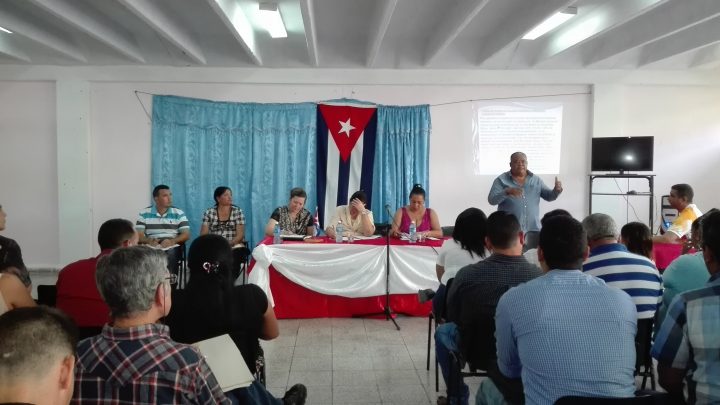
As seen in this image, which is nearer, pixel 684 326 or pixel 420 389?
pixel 684 326

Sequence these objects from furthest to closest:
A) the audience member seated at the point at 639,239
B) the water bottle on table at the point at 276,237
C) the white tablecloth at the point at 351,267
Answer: the water bottle on table at the point at 276,237 → the white tablecloth at the point at 351,267 → the audience member seated at the point at 639,239

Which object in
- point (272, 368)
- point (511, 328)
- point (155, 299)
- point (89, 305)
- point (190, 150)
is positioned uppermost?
point (190, 150)

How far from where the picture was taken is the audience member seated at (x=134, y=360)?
1.20m

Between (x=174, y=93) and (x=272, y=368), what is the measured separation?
418cm

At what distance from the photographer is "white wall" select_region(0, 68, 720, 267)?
6199 mm

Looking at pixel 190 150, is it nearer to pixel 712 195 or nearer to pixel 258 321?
pixel 258 321

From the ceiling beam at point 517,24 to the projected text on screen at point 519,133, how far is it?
2.34 feet

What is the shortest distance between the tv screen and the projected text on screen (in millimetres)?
524

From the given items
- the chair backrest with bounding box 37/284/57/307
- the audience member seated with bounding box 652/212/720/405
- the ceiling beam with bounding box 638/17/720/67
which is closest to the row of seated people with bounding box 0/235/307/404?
the audience member seated with bounding box 652/212/720/405

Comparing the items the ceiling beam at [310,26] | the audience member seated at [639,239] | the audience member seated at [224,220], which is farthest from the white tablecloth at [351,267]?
the ceiling beam at [310,26]

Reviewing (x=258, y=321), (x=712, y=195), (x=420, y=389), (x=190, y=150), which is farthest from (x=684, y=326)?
(x=712, y=195)

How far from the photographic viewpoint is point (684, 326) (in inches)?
53.8

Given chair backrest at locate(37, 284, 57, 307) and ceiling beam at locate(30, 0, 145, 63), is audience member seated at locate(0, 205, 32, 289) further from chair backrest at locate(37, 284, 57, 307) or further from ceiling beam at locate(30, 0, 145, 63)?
ceiling beam at locate(30, 0, 145, 63)

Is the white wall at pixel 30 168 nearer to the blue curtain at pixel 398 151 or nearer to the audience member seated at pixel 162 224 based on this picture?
the audience member seated at pixel 162 224
